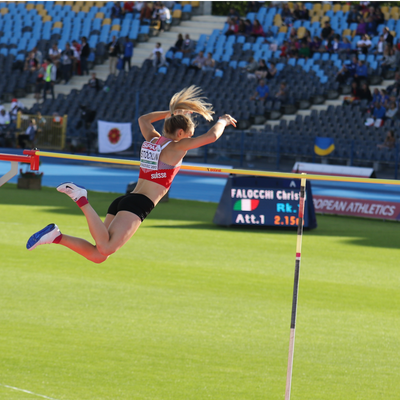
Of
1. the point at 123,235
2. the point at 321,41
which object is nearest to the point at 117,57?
the point at 321,41

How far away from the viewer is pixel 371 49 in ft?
108

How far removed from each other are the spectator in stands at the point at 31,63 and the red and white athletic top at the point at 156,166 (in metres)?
33.7

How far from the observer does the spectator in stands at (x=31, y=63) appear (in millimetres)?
38781

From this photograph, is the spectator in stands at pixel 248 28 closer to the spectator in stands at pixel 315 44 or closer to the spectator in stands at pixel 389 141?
the spectator in stands at pixel 315 44

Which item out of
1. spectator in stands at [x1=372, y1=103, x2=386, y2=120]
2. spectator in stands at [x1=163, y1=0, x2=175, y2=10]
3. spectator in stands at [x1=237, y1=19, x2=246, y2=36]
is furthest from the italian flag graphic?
spectator in stands at [x1=163, y1=0, x2=175, y2=10]

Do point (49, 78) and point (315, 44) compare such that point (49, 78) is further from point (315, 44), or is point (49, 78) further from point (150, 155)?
point (150, 155)

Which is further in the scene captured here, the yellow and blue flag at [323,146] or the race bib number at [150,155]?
the yellow and blue flag at [323,146]

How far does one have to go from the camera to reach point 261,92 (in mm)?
32781

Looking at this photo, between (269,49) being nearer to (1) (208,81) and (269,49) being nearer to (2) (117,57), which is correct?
(1) (208,81)

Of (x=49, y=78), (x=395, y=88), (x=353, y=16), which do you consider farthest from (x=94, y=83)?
(x=395, y=88)

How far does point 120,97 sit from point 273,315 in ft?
83.9

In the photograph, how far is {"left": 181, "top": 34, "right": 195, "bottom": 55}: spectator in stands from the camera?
36562mm

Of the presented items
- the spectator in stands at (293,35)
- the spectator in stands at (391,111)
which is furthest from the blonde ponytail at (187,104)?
the spectator in stands at (293,35)

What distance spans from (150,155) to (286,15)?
104 ft
